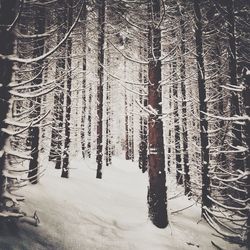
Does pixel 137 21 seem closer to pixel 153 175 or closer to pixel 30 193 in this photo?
pixel 153 175

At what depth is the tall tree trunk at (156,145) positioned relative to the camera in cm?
628

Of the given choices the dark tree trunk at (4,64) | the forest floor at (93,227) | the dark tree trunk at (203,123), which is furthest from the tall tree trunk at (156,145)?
the dark tree trunk at (4,64)

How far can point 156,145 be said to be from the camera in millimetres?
6508

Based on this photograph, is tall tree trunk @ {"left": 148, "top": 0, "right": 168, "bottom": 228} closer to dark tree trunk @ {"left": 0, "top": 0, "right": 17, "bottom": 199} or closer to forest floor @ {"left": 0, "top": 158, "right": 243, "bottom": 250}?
forest floor @ {"left": 0, "top": 158, "right": 243, "bottom": 250}

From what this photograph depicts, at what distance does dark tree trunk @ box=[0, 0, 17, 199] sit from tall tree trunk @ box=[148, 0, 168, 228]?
343 cm

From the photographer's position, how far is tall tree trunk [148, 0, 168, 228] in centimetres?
628

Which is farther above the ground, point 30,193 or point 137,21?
point 137,21

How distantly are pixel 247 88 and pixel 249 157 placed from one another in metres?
1.53

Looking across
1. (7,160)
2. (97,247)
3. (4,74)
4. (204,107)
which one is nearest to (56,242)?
(97,247)

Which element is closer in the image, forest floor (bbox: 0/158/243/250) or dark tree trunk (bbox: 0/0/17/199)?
dark tree trunk (bbox: 0/0/17/199)

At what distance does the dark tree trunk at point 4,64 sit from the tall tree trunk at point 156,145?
11.2ft

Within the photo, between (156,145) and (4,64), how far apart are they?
4140mm

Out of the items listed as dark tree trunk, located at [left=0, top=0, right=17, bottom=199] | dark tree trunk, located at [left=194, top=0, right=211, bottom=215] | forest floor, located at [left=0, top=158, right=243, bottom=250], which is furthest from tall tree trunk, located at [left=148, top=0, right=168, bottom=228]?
dark tree trunk, located at [left=0, top=0, right=17, bottom=199]

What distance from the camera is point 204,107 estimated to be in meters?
7.88
